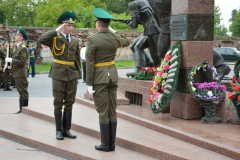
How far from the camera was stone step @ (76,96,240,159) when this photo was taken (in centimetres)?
480

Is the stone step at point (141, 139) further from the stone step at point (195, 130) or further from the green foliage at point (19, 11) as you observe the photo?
the green foliage at point (19, 11)

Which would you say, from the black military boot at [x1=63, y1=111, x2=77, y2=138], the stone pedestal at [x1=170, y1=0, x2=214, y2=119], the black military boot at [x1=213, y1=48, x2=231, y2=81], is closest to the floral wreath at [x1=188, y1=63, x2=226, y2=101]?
the stone pedestal at [x1=170, y1=0, x2=214, y2=119]

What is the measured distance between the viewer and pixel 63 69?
18.7 ft

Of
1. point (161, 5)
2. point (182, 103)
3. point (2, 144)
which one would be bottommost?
point (2, 144)

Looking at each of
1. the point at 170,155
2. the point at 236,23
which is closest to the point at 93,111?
the point at 170,155

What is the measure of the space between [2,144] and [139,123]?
2232mm

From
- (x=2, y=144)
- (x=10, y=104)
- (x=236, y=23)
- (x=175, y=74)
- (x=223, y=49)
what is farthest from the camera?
(x=236, y=23)

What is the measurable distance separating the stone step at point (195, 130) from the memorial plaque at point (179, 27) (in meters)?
1.41

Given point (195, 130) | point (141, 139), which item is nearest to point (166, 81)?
point (195, 130)

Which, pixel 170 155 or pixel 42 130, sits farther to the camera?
pixel 42 130

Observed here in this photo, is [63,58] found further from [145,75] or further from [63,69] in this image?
[145,75]

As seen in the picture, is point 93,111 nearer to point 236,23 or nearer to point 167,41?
point 167,41

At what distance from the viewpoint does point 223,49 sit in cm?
2875

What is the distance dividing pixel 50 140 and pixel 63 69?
1.09 m
